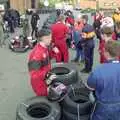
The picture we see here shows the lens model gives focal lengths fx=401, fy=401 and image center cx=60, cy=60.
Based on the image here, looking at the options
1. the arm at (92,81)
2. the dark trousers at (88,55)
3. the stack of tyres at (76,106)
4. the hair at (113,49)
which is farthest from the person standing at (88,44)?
the hair at (113,49)

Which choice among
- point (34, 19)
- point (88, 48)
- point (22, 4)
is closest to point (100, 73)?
point (88, 48)

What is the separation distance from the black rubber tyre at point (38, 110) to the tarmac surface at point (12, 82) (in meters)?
1.12

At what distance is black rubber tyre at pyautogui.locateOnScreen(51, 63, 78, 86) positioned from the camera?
32.9 feet

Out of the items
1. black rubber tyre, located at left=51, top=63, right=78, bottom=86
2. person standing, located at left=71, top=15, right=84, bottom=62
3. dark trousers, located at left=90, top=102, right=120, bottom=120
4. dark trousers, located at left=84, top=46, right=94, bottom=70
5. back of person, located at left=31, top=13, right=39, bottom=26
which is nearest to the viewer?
dark trousers, located at left=90, top=102, right=120, bottom=120

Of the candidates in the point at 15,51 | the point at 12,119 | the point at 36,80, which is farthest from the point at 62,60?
the point at 36,80

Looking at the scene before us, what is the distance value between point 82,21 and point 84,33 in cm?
217

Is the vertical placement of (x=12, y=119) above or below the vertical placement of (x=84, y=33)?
below

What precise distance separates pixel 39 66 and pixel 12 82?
15.6ft

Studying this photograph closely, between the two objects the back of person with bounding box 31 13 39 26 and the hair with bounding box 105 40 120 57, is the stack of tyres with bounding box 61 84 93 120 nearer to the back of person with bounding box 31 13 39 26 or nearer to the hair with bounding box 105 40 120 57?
the hair with bounding box 105 40 120 57

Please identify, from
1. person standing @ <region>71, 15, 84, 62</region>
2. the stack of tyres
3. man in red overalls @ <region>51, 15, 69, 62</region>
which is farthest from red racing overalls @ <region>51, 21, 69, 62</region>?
the stack of tyres

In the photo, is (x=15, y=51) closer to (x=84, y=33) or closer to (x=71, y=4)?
(x=84, y=33)

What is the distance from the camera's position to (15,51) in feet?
59.3

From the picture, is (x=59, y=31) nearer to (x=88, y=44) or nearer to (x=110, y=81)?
(x=88, y=44)

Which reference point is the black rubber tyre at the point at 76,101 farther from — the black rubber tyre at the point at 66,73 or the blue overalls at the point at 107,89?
the blue overalls at the point at 107,89
